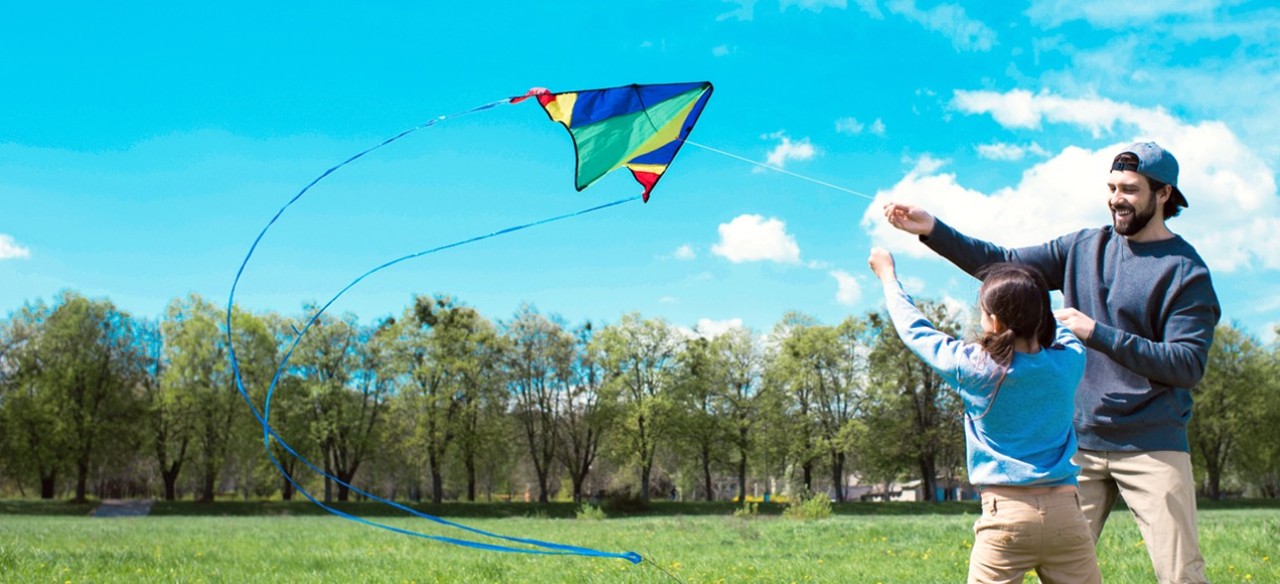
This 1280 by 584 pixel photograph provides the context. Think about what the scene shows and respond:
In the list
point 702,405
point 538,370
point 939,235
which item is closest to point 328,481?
point 538,370

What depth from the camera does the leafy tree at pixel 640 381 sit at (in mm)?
54750

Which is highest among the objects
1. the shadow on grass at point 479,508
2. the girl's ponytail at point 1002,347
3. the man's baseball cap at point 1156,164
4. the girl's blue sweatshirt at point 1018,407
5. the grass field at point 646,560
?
the man's baseball cap at point 1156,164

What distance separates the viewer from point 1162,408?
4.40 meters

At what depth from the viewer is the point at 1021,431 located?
3.68 m

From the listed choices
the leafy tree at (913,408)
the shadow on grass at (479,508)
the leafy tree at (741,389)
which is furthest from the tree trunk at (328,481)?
the leafy tree at (913,408)

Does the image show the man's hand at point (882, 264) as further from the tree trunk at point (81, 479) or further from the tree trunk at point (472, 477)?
the tree trunk at point (81, 479)

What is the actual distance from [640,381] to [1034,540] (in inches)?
2068

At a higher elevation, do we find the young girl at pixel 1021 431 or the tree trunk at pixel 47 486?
the young girl at pixel 1021 431

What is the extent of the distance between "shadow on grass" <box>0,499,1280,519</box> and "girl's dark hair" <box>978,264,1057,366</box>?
43.2m

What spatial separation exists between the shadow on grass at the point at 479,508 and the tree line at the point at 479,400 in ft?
7.35

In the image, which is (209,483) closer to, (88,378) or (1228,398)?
(88,378)

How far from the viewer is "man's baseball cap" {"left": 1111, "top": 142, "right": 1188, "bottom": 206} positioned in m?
4.54

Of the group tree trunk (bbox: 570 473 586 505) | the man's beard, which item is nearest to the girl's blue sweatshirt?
the man's beard

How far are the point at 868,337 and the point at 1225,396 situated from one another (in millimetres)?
22999
